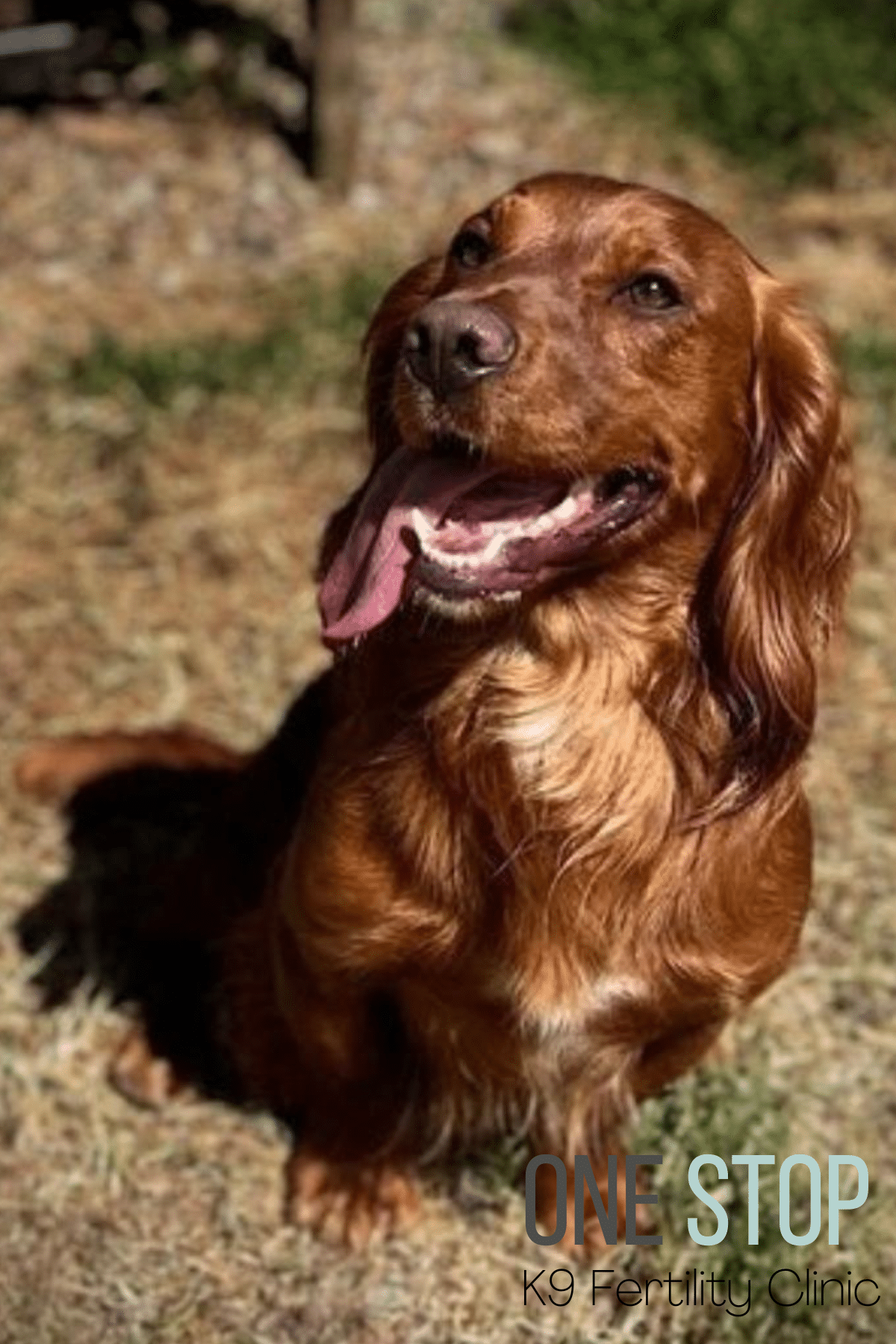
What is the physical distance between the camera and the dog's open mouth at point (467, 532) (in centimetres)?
280

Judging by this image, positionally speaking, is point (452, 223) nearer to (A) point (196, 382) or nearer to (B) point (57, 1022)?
Answer: (A) point (196, 382)

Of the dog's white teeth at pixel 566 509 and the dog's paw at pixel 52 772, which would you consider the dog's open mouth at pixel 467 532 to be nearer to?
the dog's white teeth at pixel 566 509

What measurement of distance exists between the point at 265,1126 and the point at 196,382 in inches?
86.8

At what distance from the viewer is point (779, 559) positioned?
9.65ft

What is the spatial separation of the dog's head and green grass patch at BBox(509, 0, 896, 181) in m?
3.67

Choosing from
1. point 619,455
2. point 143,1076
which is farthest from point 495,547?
point 143,1076

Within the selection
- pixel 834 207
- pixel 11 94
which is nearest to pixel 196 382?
pixel 11 94

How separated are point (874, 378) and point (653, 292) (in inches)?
113

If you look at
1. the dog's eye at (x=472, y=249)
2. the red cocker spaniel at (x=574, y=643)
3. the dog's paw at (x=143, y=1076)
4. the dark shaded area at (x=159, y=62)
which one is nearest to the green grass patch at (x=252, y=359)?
the dark shaded area at (x=159, y=62)

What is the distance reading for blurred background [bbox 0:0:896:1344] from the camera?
3.68 m

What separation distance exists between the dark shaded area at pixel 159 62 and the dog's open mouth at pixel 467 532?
3.60m

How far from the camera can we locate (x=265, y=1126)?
388cm

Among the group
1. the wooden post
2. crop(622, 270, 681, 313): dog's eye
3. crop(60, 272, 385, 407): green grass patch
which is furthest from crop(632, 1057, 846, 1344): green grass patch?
the wooden post

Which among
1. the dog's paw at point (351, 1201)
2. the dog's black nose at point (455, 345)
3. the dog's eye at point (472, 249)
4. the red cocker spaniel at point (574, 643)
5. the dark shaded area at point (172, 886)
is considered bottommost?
the dog's paw at point (351, 1201)
